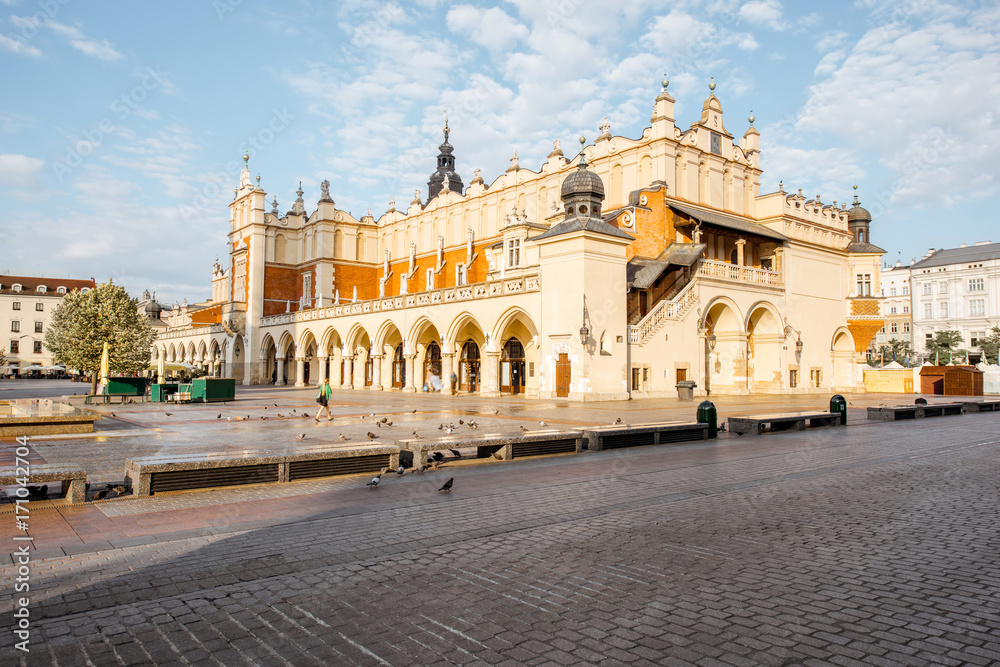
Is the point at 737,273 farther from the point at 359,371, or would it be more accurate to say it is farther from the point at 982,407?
the point at 359,371

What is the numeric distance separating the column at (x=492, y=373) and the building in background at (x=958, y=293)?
69.7 metres

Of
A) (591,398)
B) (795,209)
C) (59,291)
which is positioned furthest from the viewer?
(59,291)

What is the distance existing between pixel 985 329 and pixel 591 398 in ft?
245

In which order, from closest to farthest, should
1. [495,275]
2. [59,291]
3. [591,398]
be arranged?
1. [591,398]
2. [495,275]
3. [59,291]

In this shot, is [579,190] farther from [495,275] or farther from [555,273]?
[495,275]

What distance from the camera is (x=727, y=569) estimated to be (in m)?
5.28

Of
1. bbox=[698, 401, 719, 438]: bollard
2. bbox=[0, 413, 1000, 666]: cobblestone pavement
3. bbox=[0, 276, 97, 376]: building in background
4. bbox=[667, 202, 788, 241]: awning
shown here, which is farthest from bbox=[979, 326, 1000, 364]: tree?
bbox=[0, 276, 97, 376]: building in background

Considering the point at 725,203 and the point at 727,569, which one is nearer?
the point at 727,569

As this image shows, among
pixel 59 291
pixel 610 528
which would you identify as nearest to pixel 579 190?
pixel 610 528

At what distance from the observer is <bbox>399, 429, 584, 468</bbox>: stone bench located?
10312 mm

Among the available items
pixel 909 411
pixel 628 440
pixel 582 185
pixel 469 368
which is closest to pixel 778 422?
pixel 628 440

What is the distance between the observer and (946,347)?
74.3 m

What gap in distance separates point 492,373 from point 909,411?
62.0 ft

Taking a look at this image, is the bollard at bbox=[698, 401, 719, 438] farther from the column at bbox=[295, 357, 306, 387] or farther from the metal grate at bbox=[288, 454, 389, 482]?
the column at bbox=[295, 357, 306, 387]
